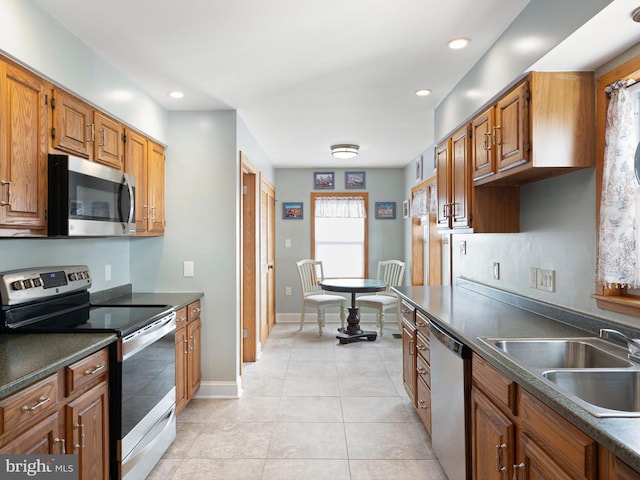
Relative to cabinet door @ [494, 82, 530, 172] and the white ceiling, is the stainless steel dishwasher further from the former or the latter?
the white ceiling

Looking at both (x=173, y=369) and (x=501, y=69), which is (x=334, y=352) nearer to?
(x=173, y=369)

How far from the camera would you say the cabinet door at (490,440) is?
1536 millimetres

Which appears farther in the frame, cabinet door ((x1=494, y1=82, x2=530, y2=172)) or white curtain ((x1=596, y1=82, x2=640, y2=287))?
cabinet door ((x1=494, y1=82, x2=530, y2=172))

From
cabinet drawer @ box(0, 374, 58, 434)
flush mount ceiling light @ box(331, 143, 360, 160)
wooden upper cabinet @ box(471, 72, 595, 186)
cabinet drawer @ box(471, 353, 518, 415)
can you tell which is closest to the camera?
cabinet drawer @ box(0, 374, 58, 434)

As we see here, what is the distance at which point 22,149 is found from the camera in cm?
191

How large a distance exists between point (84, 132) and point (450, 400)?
2.43 meters

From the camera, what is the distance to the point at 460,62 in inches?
104

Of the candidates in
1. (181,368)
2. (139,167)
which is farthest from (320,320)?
(139,167)

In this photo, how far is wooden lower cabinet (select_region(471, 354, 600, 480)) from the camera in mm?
1126

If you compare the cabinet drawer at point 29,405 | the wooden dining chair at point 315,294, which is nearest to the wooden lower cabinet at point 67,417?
the cabinet drawer at point 29,405

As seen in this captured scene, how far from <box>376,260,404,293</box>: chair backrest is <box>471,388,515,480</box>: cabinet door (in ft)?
13.8

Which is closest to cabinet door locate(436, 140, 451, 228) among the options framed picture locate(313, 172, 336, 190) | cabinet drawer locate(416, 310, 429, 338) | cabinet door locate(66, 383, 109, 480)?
cabinet drawer locate(416, 310, 429, 338)

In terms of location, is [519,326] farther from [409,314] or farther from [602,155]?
[409,314]

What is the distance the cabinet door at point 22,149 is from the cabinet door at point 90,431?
2.67 ft
